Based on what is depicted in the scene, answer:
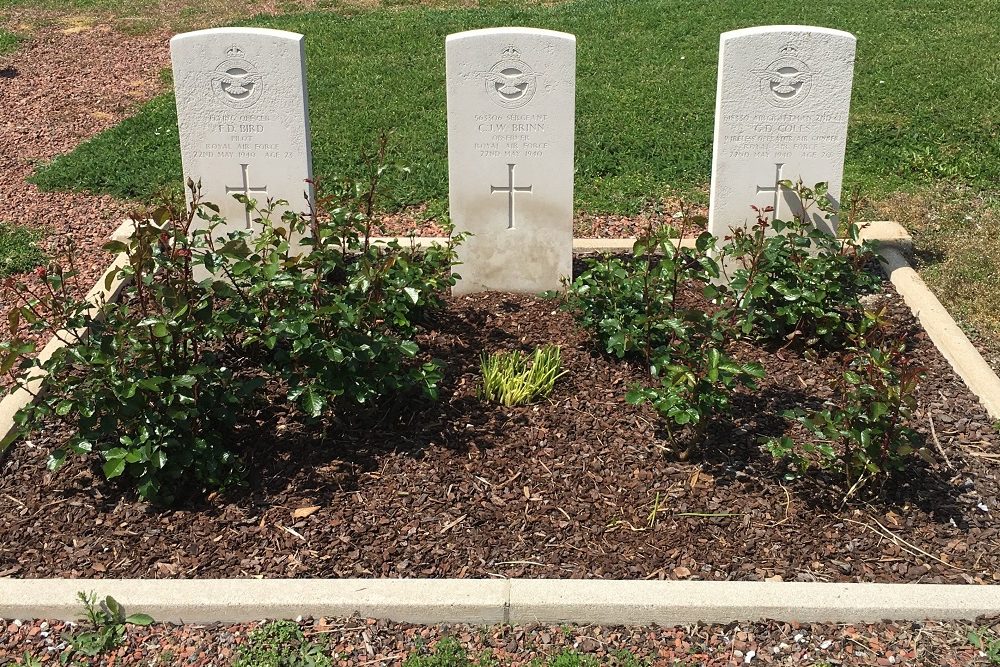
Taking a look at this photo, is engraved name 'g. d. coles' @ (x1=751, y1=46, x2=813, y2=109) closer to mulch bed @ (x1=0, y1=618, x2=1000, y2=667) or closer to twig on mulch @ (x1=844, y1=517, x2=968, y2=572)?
twig on mulch @ (x1=844, y1=517, x2=968, y2=572)

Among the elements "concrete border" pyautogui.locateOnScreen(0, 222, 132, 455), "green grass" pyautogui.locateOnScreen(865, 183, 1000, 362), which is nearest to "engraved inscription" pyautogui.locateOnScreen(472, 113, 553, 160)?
"concrete border" pyautogui.locateOnScreen(0, 222, 132, 455)

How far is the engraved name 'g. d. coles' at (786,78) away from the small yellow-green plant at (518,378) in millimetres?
1986

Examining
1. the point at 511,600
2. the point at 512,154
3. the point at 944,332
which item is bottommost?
the point at 511,600

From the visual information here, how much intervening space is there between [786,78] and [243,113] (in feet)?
9.84

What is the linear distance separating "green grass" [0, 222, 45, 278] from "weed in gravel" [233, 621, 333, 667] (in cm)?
384

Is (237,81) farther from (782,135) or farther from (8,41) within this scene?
(8,41)

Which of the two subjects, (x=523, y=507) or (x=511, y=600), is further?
(x=523, y=507)

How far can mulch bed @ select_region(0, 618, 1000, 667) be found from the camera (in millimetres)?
3539

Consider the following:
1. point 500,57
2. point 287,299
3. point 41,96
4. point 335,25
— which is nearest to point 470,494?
point 287,299

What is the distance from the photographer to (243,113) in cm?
586

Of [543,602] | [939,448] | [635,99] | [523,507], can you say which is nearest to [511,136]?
[523,507]

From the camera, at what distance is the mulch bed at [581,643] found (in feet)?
11.6

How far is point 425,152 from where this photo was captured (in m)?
8.44

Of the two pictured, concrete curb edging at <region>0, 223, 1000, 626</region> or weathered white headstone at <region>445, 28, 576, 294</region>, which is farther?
weathered white headstone at <region>445, 28, 576, 294</region>
